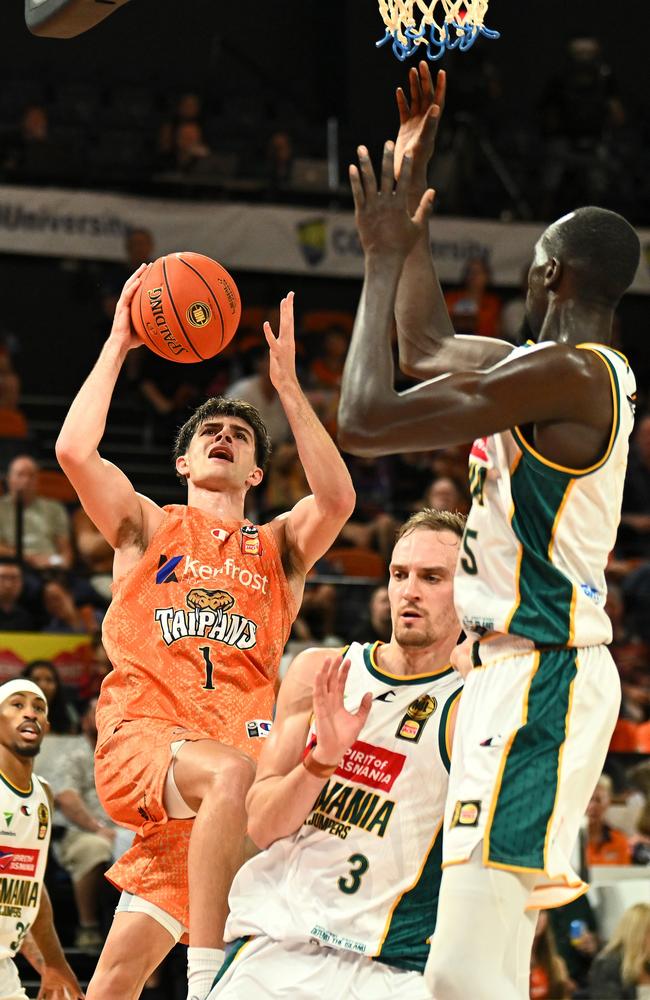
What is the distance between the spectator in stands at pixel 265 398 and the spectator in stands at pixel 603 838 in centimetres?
499

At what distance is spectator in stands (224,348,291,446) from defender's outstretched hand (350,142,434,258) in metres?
9.39

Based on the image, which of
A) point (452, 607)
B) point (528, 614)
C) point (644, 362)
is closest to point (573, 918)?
point (452, 607)

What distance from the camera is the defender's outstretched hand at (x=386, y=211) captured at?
3.65 meters

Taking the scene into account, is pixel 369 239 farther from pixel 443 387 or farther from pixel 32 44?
pixel 32 44

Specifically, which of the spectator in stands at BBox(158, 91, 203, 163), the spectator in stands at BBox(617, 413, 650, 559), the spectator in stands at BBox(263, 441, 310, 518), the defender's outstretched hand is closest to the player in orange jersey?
the defender's outstretched hand

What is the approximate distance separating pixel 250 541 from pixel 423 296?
178 cm

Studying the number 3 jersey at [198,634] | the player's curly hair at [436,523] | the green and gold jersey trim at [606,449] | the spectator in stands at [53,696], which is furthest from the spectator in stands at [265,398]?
the green and gold jersey trim at [606,449]

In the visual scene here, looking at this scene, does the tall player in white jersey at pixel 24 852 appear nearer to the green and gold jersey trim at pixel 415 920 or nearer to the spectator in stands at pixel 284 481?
the green and gold jersey trim at pixel 415 920

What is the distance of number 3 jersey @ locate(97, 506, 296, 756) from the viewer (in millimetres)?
5230

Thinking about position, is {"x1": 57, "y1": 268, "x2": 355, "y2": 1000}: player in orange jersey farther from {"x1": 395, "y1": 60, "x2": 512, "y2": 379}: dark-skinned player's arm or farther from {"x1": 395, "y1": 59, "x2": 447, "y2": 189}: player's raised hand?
{"x1": 395, "y1": 59, "x2": 447, "y2": 189}: player's raised hand

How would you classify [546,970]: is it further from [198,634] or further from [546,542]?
[546,542]

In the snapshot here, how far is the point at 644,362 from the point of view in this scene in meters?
16.4

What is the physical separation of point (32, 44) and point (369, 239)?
14.2m

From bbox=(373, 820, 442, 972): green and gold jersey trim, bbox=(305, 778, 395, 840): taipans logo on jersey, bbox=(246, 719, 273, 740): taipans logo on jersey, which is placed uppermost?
bbox=(246, 719, 273, 740): taipans logo on jersey
